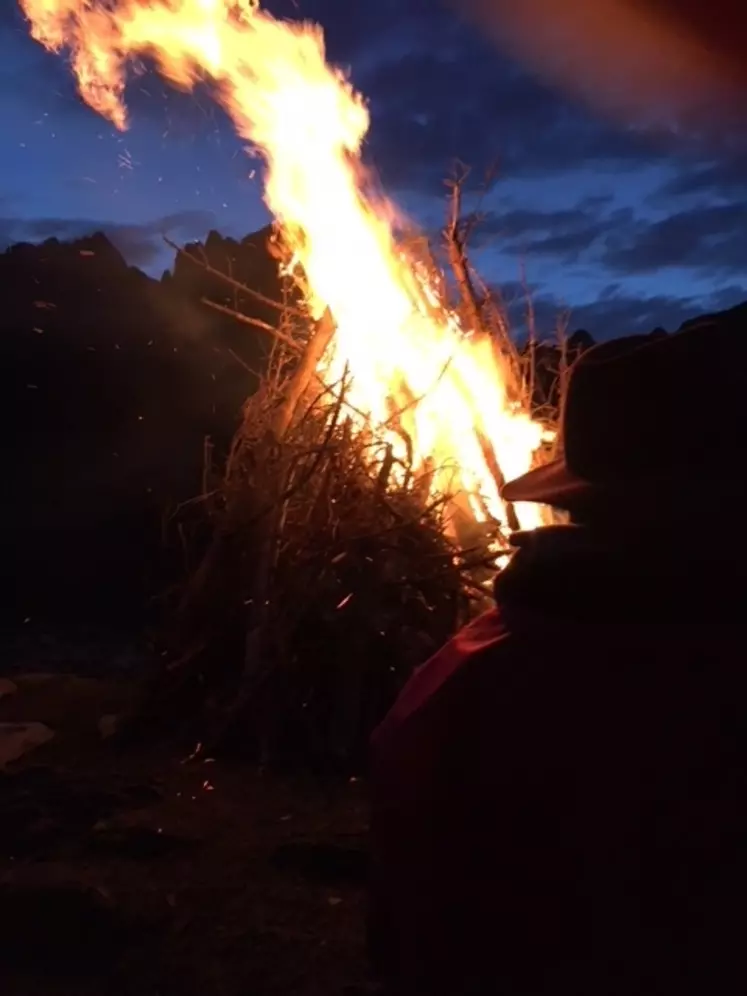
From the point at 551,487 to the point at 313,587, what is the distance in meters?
3.37

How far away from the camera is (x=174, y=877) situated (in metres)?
3.70

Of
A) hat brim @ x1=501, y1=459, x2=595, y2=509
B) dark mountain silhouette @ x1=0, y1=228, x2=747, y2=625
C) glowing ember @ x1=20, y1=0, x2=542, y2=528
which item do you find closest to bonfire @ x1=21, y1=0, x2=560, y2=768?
glowing ember @ x1=20, y1=0, x2=542, y2=528

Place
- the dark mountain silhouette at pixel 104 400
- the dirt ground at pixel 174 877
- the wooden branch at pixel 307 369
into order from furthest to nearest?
the dark mountain silhouette at pixel 104 400
the wooden branch at pixel 307 369
the dirt ground at pixel 174 877

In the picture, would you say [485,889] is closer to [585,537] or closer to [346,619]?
[585,537]

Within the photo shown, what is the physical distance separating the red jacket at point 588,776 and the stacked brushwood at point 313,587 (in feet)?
10.3

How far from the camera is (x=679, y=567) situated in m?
1.54

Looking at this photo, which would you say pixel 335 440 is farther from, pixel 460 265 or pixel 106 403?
pixel 106 403

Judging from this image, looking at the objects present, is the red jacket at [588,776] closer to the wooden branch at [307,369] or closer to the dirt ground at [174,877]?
the dirt ground at [174,877]

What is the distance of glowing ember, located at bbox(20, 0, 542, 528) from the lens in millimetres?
5371

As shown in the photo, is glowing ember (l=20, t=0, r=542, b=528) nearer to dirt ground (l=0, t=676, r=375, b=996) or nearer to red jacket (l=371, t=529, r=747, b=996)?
dirt ground (l=0, t=676, r=375, b=996)

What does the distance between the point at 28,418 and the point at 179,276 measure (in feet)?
8.30

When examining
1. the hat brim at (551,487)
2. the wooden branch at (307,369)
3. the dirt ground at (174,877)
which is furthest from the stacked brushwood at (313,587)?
the hat brim at (551,487)

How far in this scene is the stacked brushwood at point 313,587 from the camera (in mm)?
4977

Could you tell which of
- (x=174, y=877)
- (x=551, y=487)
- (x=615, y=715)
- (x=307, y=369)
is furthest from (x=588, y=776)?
(x=307, y=369)
